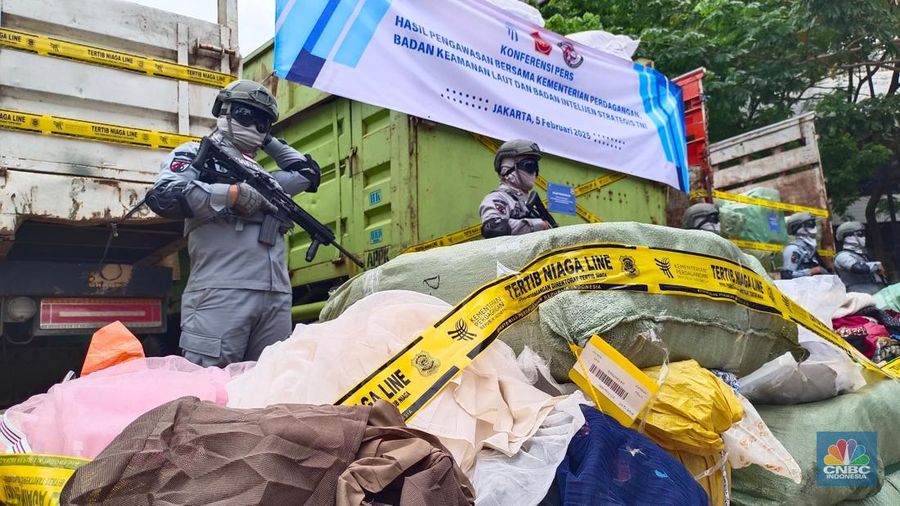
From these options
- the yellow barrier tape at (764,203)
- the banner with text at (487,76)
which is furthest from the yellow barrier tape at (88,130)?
the yellow barrier tape at (764,203)

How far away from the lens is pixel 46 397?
1.58 m

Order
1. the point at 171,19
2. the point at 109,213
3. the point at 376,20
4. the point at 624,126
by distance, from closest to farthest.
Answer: the point at 109,213 < the point at 171,19 < the point at 376,20 < the point at 624,126

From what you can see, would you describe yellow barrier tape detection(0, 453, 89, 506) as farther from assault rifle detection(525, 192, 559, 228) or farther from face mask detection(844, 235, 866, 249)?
face mask detection(844, 235, 866, 249)

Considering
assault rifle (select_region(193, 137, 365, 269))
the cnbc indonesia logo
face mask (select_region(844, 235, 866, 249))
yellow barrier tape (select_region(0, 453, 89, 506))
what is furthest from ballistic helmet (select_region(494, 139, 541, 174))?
face mask (select_region(844, 235, 866, 249))

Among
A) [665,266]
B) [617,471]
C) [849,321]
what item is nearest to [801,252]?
[849,321]

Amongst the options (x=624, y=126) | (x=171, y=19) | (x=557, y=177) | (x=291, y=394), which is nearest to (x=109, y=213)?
(x=171, y=19)

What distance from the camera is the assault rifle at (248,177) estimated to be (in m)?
2.69

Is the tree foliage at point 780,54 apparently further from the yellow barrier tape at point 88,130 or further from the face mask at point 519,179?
the yellow barrier tape at point 88,130

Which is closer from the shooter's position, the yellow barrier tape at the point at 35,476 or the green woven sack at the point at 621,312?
the yellow barrier tape at the point at 35,476

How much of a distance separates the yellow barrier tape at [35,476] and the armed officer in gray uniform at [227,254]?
1141mm

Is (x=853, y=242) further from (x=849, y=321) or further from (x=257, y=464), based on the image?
(x=257, y=464)

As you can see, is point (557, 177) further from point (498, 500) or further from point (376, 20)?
point (498, 500)

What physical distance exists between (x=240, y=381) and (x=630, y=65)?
4.13 m

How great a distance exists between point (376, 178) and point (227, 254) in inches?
47.5
